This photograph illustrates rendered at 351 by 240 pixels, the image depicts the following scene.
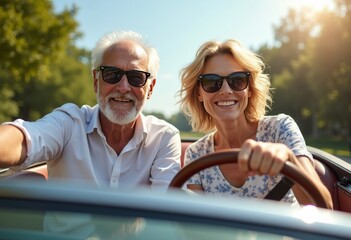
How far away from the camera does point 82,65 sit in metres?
49.0

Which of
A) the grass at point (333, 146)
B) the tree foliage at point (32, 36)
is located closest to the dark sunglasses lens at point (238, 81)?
the grass at point (333, 146)

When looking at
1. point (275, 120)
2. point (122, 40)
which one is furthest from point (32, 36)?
point (275, 120)

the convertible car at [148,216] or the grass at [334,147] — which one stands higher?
the convertible car at [148,216]

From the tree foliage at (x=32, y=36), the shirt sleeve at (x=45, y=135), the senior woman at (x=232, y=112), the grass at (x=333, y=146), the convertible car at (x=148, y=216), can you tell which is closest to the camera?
the convertible car at (x=148, y=216)

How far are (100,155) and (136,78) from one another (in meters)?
0.53

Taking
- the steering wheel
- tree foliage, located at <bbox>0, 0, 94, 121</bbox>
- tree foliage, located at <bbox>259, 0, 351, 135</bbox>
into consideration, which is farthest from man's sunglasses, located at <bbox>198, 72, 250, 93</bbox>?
tree foliage, located at <bbox>259, 0, 351, 135</bbox>

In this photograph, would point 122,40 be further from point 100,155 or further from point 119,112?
point 100,155

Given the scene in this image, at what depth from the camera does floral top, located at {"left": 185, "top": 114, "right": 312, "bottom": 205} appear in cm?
283

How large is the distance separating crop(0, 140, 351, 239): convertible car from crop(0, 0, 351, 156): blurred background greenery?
244 cm

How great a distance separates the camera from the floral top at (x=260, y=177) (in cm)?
283

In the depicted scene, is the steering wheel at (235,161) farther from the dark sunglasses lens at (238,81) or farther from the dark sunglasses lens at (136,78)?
the dark sunglasses lens at (136,78)

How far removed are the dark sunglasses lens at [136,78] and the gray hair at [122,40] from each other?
149 millimetres

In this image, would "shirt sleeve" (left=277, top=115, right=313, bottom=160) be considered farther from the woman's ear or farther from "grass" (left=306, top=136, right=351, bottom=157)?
"grass" (left=306, top=136, right=351, bottom=157)

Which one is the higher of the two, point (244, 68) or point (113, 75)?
point (244, 68)
